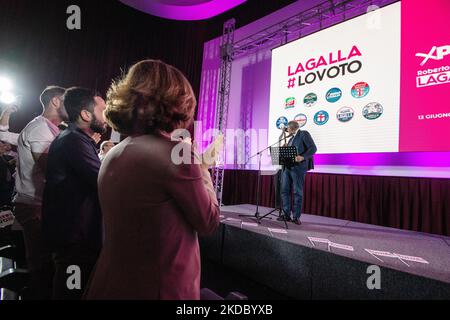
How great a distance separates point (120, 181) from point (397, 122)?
3.89m

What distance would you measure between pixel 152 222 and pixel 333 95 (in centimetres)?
420

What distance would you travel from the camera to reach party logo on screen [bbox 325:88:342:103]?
4.06 m

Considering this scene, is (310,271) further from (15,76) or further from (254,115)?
(15,76)

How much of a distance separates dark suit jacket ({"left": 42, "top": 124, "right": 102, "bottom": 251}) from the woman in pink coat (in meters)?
0.41

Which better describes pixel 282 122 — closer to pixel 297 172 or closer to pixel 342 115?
pixel 342 115

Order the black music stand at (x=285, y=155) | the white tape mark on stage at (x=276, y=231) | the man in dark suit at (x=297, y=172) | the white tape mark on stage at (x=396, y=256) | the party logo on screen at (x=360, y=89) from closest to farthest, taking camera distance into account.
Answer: the white tape mark on stage at (x=396, y=256), the white tape mark on stage at (x=276, y=231), the black music stand at (x=285, y=155), the man in dark suit at (x=297, y=172), the party logo on screen at (x=360, y=89)

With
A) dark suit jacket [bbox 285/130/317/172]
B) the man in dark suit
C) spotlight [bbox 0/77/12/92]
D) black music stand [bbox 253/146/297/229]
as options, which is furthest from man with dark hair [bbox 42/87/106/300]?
spotlight [bbox 0/77/12/92]

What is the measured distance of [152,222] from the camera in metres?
0.67

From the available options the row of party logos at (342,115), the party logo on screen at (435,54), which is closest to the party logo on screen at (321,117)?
the row of party logos at (342,115)

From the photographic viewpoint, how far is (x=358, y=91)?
3826 mm

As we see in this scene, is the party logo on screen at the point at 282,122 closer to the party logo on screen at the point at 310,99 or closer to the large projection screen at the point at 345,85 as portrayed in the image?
the large projection screen at the point at 345,85

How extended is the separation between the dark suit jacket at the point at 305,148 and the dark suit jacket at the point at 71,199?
9.55ft

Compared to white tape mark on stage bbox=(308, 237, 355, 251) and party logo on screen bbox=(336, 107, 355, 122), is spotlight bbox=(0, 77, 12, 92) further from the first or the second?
party logo on screen bbox=(336, 107, 355, 122)

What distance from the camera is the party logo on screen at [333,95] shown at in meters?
4.06
